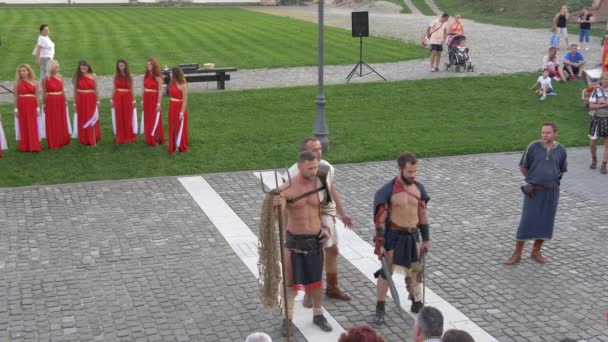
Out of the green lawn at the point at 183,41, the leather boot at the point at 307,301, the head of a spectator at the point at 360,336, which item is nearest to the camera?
the head of a spectator at the point at 360,336

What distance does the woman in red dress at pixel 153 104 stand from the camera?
1543 centimetres

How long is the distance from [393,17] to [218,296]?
118 feet

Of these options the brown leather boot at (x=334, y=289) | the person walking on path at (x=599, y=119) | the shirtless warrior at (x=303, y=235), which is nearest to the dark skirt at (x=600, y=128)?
the person walking on path at (x=599, y=119)

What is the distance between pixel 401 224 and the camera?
8.52 metres

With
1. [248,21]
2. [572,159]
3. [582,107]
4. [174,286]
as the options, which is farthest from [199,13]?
[174,286]

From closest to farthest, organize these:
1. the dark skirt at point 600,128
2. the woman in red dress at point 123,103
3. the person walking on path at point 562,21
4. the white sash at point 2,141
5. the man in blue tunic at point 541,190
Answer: the man in blue tunic at point 541,190, the dark skirt at point 600,128, the white sash at point 2,141, the woman in red dress at point 123,103, the person walking on path at point 562,21

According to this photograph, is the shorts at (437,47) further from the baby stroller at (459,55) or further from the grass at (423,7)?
the grass at (423,7)

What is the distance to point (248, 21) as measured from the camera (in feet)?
129

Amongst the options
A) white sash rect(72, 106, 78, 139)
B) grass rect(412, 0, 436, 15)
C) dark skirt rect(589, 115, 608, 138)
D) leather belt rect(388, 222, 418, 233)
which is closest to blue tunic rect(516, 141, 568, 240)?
leather belt rect(388, 222, 418, 233)

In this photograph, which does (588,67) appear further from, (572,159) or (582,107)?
(572,159)

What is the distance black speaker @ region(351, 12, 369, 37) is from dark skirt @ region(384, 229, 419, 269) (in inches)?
568

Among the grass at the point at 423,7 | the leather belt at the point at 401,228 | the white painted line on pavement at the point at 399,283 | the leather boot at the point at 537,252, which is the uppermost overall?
the grass at the point at 423,7

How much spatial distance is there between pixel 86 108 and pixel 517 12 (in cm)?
3087

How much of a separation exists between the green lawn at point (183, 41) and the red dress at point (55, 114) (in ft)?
24.7
